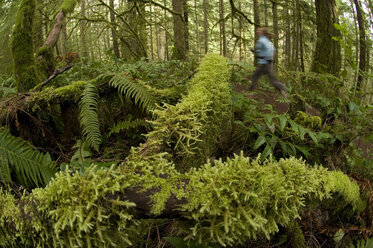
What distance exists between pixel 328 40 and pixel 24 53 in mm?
6020

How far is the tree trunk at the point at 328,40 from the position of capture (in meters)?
5.32

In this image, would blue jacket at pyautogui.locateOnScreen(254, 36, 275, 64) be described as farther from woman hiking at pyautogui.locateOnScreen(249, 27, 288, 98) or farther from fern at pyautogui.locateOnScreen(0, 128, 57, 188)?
fern at pyautogui.locateOnScreen(0, 128, 57, 188)

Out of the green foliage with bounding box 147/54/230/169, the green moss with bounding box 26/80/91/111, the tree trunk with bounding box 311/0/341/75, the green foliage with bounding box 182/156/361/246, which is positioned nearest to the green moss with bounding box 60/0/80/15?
the green moss with bounding box 26/80/91/111

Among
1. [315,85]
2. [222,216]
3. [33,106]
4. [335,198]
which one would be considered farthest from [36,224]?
[315,85]

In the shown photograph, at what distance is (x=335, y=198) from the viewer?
246 centimetres

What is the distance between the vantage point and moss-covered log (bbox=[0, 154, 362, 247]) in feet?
3.56

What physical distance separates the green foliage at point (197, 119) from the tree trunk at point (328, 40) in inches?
141

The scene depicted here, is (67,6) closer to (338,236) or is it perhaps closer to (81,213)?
(81,213)

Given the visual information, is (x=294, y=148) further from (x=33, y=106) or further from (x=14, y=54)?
(x=14, y=54)

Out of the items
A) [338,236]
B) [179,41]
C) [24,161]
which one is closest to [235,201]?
[24,161]

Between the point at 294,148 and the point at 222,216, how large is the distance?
206 cm

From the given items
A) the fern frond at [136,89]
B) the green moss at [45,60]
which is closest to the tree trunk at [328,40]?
the fern frond at [136,89]

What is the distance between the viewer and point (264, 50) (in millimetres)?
1889

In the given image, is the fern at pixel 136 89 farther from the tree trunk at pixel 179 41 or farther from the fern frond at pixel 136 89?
the tree trunk at pixel 179 41
